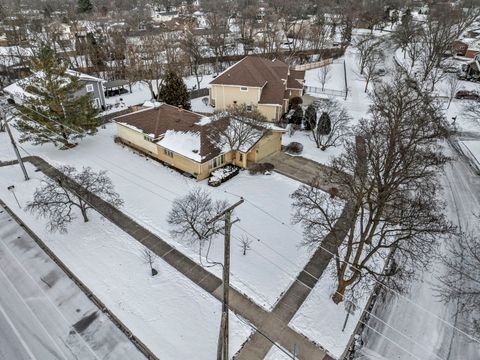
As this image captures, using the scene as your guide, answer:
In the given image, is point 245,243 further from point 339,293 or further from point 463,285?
point 463,285

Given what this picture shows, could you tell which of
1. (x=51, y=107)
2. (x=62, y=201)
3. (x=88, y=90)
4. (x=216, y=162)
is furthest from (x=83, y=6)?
(x=62, y=201)

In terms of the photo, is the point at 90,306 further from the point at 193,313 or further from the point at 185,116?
the point at 185,116

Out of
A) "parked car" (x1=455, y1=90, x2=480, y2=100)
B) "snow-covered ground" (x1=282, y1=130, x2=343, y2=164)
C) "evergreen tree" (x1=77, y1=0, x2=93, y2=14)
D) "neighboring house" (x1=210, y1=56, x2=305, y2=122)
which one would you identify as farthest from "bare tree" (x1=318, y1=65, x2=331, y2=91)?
"evergreen tree" (x1=77, y1=0, x2=93, y2=14)

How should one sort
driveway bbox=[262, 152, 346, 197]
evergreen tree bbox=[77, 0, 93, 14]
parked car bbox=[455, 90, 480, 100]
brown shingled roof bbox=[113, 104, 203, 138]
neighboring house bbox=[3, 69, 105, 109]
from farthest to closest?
evergreen tree bbox=[77, 0, 93, 14] < parked car bbox=[455, 90, 480, 100] < neighboring house bbox=[3, 69, 105, 109] < brown shingled roof bbox=[113, 104, 203, 138] < driveway bbox=[262, 152, 346, 197]

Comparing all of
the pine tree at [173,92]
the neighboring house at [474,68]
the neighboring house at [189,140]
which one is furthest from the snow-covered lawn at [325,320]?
the neighboring house at [474,68]

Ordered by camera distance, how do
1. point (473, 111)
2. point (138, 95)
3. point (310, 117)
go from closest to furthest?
point (473, 111)
point (310, 117)
point (138, 95)

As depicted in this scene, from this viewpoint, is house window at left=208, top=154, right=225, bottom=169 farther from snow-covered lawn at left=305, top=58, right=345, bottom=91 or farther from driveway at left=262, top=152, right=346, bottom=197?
snow-covered lawn at left=305, top=58, right=345, bottom=91
